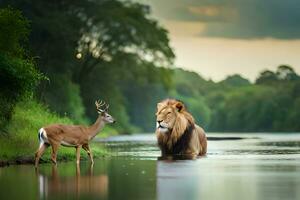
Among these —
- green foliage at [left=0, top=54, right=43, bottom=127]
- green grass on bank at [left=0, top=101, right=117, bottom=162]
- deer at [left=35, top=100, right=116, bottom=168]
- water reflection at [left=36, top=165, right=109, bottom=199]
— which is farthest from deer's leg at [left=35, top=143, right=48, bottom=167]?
water reflection at [left=36, top=165, right=109, bottom=199]

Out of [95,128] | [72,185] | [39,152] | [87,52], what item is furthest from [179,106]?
[87,52]

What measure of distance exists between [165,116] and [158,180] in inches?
348

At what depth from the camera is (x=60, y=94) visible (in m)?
70.8

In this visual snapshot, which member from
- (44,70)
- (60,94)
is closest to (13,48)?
(44,70)

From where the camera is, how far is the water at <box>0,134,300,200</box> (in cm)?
1842

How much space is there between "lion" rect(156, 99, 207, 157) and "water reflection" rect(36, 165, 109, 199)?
5431 mm

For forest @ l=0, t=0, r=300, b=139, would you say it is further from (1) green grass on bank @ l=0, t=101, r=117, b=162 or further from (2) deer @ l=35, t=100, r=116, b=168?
(2) deer @ l=35, t=100, r=116, b=168

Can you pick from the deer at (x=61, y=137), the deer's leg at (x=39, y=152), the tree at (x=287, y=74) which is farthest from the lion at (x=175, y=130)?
the tree at (x=287, y=74)

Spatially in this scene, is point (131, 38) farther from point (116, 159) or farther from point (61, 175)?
point (61, 175)

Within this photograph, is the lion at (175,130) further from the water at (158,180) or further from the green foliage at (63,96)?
the green foliage at (63,96)

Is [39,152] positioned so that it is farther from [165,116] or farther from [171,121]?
[171,121]

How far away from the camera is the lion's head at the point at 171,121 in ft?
99.2

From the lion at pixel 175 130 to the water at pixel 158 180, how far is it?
119 centimetres

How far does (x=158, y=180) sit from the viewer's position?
70.8ft
